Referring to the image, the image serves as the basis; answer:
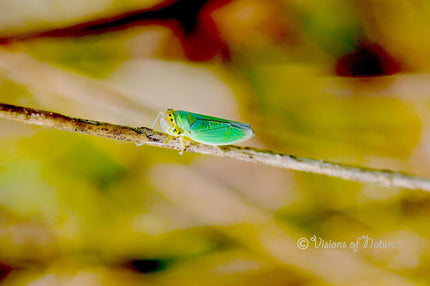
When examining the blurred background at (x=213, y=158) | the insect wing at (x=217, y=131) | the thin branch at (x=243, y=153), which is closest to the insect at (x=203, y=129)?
the insect wing at (x=217, y=131)

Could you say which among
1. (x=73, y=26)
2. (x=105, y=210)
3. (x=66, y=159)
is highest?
(x=73, y=26)

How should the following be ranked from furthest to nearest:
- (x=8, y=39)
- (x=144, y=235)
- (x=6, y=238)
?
(x=144, y=235), (x=6, y=238), (x=8, y=39)

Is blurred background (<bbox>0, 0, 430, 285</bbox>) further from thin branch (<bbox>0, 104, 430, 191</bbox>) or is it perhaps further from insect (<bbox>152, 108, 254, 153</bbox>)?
thin branch (<bbox>0, 104, 430, 191</bbox>)

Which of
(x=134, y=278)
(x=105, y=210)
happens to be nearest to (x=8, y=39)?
(x=105, y=210)

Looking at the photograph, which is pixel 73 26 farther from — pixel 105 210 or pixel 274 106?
pixel 274 106

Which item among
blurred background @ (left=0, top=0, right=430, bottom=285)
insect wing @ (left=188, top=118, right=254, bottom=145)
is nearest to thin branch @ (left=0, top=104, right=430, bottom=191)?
insect wing @ (left=188, top=118, right=254, bottom=145)

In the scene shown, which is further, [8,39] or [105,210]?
[105,210]

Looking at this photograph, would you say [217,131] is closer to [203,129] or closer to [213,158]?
[203,129]

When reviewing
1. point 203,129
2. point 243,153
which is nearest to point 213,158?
point 203,129
